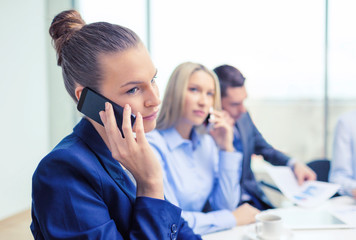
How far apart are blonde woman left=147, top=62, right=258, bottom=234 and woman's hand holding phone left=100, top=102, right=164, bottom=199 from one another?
0.66 metres

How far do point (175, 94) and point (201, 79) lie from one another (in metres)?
0.14

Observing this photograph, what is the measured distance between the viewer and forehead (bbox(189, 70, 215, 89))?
4.87 ft

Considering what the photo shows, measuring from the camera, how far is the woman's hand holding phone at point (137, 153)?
0.66 metres

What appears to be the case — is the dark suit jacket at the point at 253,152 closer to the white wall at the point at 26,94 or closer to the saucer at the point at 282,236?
the saucer at the point at 282,236

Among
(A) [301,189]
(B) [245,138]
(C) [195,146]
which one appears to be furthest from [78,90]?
(B) [245,138]

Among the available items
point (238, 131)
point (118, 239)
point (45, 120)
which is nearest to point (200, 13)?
point (238, 131)

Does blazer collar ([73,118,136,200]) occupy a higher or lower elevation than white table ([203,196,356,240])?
higher

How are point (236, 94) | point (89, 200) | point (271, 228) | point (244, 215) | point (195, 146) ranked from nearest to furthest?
1. point (89, 200)
2. point (271, 228)
3. point (244, 215)
4. point (195, 146)
5. point (236, 94)

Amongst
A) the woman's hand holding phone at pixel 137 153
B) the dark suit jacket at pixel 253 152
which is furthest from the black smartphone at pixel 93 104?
the dark suit jacket at pixel 253 152

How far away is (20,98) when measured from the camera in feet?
3.26

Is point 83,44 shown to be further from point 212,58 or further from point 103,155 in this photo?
point 212,58

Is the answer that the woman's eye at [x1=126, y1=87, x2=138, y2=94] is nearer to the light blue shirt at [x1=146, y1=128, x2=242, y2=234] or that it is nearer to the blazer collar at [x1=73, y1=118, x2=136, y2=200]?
the blazer collar at [x1=73, y1=118, x2=136, y2=200]

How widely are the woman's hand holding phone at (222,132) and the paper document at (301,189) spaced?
8.9 inches

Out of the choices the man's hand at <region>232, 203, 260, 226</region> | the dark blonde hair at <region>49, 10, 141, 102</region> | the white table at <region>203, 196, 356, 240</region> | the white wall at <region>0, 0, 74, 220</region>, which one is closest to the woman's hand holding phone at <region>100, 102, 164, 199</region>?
the dark blonde hair at <region>49, 10, 141, 102</region>
